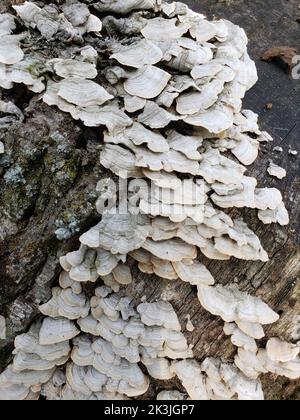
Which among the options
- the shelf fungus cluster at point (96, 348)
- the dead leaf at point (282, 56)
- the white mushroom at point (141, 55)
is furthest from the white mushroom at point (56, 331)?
the dead leaf at point (282, 56)

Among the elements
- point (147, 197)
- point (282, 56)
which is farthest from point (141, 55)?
point (282, 56)

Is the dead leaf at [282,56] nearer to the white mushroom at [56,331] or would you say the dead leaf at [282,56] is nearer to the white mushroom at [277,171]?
the white mushroom at [277,171]

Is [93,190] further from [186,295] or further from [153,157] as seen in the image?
[186,295]

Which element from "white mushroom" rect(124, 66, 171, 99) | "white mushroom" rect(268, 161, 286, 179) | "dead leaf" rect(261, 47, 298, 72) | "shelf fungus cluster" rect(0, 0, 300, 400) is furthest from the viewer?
"dead leaf" rect(261, 47, 298, 72)

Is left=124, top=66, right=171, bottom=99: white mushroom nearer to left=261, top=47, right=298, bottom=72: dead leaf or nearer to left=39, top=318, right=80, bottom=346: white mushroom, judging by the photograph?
left=261, top=47, right=298, bottom=72: dead leaf

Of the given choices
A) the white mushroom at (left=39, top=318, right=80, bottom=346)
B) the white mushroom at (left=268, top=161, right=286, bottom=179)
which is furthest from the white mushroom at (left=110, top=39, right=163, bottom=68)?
the white mushroom at (left=39, top=318, right=80, bottom=346)

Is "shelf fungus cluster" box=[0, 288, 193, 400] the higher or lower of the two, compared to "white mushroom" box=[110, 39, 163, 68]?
lower
